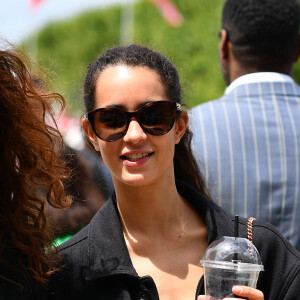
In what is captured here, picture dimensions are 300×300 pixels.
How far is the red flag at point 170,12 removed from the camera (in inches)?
867

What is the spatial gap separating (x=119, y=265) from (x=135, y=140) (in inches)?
18.0

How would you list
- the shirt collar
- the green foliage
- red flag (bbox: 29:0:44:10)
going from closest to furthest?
the green foliage < the shirt collar < red flag (bbox: 29:0:44:10)

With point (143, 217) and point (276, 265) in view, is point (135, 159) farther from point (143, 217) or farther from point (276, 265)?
point (276, 265)

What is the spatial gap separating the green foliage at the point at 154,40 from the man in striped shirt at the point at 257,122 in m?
0.26

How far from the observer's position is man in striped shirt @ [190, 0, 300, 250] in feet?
10.8

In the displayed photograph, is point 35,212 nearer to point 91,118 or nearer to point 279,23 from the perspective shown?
point 91,118

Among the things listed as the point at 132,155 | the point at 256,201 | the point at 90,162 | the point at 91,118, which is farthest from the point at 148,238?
the point at 90,162

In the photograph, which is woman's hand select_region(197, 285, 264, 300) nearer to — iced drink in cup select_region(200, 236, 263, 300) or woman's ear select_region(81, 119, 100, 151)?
iced drink in cup select_region(200, 236, 263, 300)

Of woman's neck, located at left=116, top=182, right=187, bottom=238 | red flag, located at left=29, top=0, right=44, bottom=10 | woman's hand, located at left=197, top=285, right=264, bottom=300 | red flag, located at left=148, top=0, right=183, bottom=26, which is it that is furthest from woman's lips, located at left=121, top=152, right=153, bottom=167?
red flag, located at left=148, top=0, right=183, bottom=26

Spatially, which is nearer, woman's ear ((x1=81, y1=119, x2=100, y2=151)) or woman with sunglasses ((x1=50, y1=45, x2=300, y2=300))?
woman with sunglasses ((x1=50, y1=45, x2=300, y2=300))

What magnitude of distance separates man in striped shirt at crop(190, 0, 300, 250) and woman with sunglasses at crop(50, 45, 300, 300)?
0.59 meters

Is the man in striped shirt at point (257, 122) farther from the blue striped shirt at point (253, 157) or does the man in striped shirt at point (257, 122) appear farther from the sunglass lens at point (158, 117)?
the sunglass lens at point (158, 117)

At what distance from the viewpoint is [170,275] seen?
100 inches

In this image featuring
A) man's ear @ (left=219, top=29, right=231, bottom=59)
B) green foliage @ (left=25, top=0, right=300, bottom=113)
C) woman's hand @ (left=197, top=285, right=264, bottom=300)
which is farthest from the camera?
man's ear @ (left=219, top=29, right=231, bottom=59)
